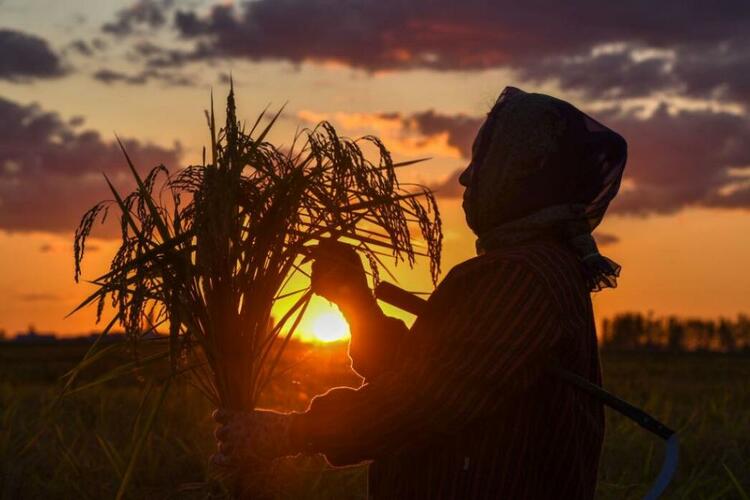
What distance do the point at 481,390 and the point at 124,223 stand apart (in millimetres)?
1324

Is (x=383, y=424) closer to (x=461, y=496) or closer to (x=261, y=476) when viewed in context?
(x=461, y=496)

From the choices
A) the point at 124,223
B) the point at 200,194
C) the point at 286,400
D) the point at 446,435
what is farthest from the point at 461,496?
the point at 286,400

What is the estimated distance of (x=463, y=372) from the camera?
221cm

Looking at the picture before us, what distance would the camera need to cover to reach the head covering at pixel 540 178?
248 centimetres

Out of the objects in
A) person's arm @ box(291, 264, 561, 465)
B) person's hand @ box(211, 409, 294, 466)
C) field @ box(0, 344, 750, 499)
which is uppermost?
person's arm @ box(291, 264, 561, 465)

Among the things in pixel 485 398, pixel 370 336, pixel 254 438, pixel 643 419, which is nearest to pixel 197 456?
pixel 370 336

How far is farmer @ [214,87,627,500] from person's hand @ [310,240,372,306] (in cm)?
50

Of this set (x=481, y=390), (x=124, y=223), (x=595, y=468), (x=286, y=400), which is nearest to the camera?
(x=481, y=390)

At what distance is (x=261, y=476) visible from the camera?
2664mm

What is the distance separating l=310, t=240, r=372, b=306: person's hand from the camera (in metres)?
2.97

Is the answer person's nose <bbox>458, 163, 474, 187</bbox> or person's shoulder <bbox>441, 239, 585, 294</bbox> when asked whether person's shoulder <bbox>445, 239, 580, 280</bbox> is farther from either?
person's nose <bbox>458, 163, 474, 187</bbox>

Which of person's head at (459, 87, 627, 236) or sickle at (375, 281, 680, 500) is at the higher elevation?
person's head at (459, 87, 627, 236)

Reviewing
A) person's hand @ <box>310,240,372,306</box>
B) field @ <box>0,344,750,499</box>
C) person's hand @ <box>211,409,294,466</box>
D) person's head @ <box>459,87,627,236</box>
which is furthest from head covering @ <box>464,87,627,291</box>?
field @ <box>0,344,750,499</box>

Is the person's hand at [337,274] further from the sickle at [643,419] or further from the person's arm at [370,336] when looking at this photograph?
the sickle at [643,419]
